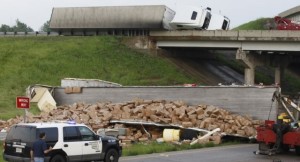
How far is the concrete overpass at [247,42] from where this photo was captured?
4922cm

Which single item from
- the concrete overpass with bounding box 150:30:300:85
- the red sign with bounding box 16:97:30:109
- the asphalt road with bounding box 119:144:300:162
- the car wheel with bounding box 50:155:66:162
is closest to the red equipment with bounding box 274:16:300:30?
the concrete overpass with bounding box 150:30:300:85

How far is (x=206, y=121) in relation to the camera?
27281 millimetres

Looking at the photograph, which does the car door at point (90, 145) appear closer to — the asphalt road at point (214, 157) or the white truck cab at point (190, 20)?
the asphalt road at point (214, 157)

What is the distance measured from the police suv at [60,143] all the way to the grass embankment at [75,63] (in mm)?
29617

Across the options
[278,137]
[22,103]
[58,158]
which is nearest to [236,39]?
[278,137]

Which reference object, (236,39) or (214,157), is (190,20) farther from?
(214,157)

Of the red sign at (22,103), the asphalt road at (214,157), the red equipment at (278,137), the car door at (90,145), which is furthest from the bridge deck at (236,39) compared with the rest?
the car door at (90,145)

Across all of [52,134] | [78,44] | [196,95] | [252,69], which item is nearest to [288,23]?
[252,69]

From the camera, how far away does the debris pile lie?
2730 cm

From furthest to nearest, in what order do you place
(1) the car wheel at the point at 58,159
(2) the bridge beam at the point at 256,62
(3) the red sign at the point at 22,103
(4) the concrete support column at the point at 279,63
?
(4) the concrete support column at the point at 279,63, (2) the bridge beam at the point at 256,62, (3) the red sign at the point at 22,103, (1) the car wheel at the point at 58,159

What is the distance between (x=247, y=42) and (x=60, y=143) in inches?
1484

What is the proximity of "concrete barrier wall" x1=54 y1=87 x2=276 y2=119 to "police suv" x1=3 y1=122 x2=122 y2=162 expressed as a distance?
475 inches

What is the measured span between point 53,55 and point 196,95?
99.4 ft

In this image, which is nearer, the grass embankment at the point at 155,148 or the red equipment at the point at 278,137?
the red equipment at the point at 278,137
